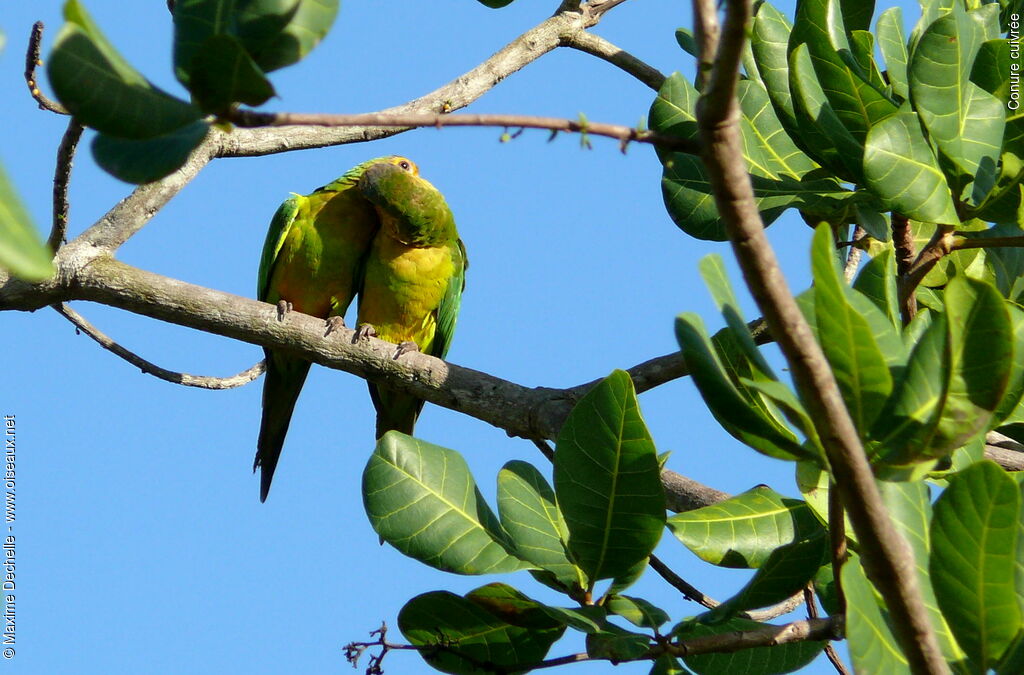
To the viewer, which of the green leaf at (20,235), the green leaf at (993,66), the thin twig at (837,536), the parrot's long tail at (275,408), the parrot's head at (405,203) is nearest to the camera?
the green leaf at (20,235)

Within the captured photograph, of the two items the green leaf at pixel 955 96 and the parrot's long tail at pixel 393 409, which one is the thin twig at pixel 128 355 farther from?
the green leaf at pixel 955 96

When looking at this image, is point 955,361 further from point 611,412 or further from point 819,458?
point 611,412

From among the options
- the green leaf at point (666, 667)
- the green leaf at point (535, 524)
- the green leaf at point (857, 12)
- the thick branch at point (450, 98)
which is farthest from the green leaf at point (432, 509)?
the green leaf at point (857, 12)

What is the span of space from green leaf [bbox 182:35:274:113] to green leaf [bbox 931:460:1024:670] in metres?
1.00

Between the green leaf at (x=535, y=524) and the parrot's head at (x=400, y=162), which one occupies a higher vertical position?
the parrot's head at (x=400, y=162)

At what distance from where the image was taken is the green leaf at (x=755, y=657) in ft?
5.64

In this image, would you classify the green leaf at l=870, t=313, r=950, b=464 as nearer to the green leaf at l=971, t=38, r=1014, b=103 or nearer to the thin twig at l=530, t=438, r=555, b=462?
the green leaf at l=971, t=38, r=1014, b=103

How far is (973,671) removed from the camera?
145cm

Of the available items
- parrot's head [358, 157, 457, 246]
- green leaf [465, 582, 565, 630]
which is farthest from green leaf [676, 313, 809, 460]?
parrot's head [358, 157, 457, 246]

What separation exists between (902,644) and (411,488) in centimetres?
87

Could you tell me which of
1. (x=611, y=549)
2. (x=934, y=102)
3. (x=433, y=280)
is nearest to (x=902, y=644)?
(x=611, y=549)

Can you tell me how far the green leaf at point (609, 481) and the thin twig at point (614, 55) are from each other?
243 cm

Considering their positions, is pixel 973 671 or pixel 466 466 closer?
pixel 973 671

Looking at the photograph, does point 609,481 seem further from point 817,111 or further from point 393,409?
point 393,409
